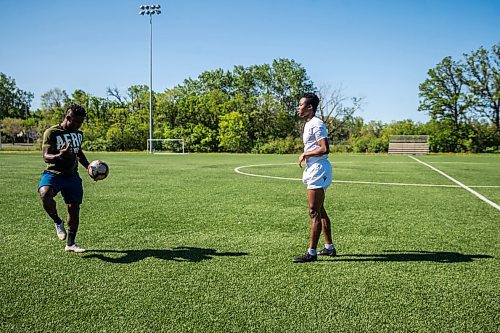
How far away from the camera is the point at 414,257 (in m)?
5.29

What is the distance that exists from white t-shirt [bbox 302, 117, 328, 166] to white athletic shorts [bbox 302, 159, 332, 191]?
67mm

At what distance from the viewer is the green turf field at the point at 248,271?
3.42m

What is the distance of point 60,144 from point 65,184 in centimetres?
53

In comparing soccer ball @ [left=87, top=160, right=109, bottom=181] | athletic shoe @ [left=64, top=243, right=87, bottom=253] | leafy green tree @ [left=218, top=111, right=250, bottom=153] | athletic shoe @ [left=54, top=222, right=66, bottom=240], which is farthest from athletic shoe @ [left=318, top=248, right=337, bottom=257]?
leafy green tree @ [left=218, top=111, right=250, bottom=153]

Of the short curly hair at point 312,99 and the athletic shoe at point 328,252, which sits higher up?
the short curly hair at point 312,99

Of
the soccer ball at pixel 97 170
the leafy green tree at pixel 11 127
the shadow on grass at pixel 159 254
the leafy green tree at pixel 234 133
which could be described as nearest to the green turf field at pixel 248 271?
the shadow on grass at pixel 159 254

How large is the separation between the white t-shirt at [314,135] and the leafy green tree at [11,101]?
11259 cm

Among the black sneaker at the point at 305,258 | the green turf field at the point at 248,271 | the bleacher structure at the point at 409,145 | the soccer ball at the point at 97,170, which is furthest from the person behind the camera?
the bleacher structure at the point at 409,145

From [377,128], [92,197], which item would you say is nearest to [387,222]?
[92,197]

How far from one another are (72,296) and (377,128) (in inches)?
2477

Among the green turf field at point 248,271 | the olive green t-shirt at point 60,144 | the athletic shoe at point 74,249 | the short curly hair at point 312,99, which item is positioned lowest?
the green turf field at point 248,271

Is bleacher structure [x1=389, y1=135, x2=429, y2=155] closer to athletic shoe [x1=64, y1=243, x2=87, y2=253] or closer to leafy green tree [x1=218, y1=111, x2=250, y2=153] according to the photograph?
leafy green tree [x1=218, y1=111, x2=250, y2=153]

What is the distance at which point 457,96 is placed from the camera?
46.5 meters

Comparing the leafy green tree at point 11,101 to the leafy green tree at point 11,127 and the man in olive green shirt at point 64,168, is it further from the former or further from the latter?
the man in olive green shirt at point 64,168
